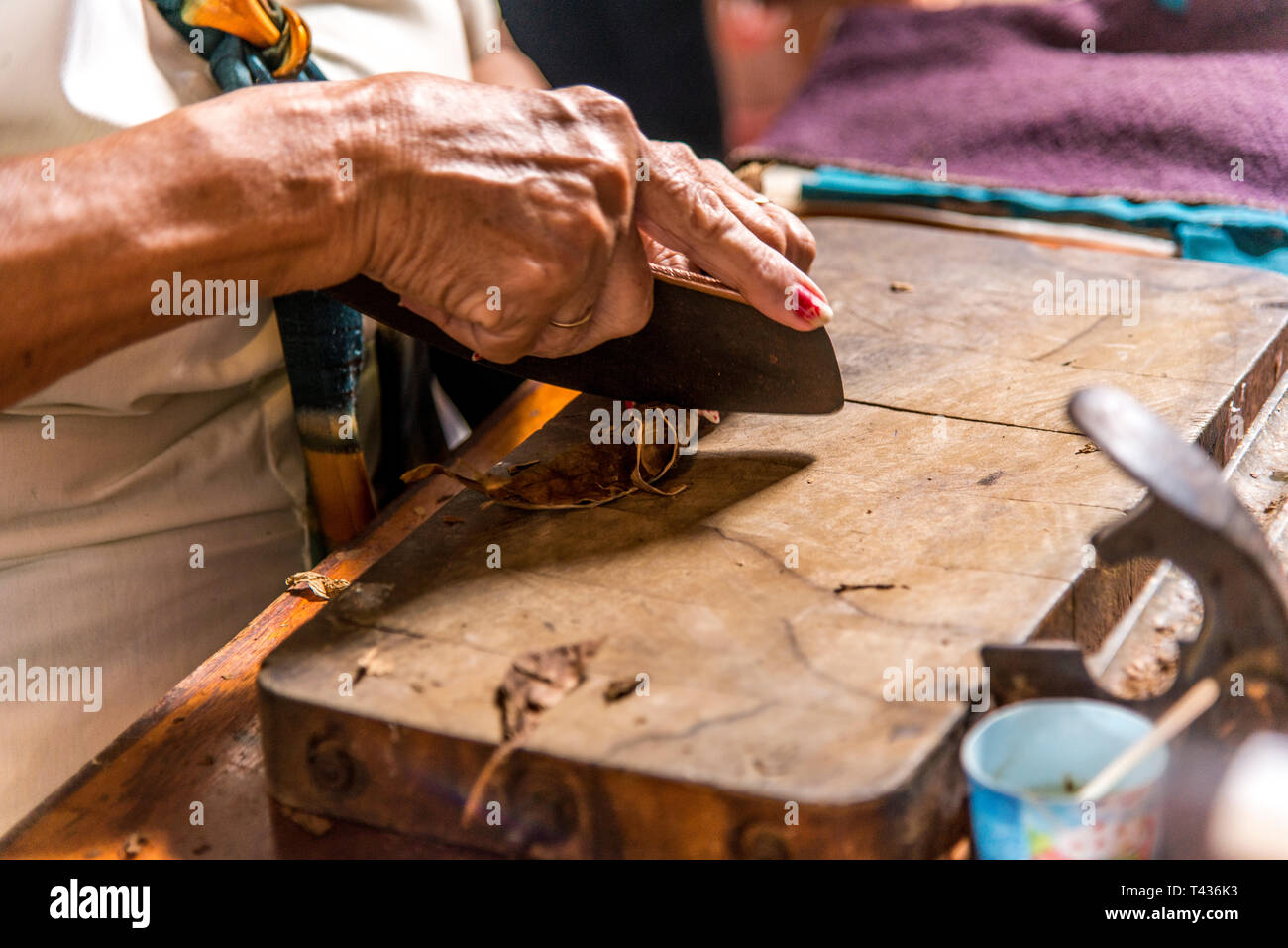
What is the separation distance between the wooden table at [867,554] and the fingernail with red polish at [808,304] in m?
0.12

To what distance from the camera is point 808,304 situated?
1018 millimetres


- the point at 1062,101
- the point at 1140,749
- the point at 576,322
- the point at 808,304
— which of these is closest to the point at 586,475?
the point at 576,322

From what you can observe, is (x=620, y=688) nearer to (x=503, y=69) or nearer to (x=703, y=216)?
(x=703, y=216)

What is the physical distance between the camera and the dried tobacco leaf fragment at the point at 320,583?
103 centimetres

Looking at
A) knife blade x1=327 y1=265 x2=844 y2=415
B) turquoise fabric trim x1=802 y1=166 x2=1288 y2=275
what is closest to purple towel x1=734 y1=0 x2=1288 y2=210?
turquoise fabric trim x1=802 y1=166 x2=1288 y2=275

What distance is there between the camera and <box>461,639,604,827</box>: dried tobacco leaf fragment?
73cm

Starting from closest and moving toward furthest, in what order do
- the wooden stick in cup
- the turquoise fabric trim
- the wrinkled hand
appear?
1. the wooden stick in cup
2. the wrinkled hand
3. the turquoise fabric trim

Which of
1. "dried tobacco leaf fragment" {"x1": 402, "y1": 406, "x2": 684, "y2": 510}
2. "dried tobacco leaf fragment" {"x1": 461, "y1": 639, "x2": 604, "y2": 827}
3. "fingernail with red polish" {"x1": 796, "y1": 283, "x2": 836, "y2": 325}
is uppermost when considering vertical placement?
"fingernail with red polish" {"x1": 796, "y1": 283, "x2": 836, "y2": 325}

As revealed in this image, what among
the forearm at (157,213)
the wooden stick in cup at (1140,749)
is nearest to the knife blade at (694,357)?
the forearm at (157,213)

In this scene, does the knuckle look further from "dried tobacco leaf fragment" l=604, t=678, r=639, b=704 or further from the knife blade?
"dried tobacco leaf fragment" l=604, t=678, r=639, b=704

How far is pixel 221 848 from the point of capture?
0.79m

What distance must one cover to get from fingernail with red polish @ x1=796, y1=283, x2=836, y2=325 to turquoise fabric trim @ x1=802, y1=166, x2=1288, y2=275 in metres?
0.77

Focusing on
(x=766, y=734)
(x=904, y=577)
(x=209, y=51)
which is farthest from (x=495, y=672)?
(x=209, y=51)

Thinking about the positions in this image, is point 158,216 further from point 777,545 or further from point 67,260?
point 777,545
